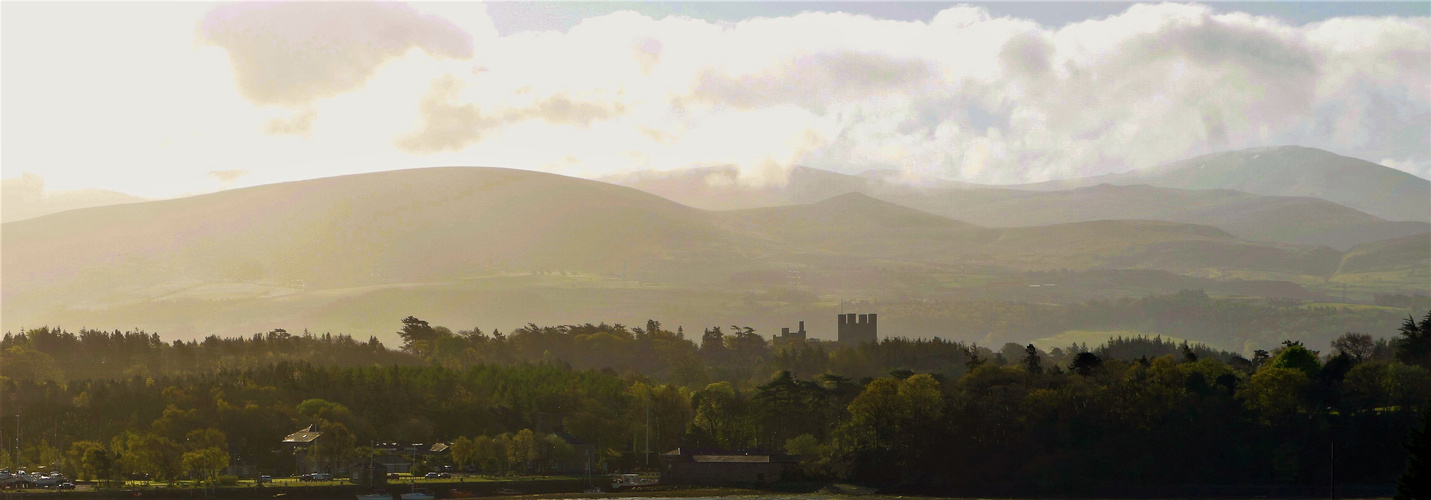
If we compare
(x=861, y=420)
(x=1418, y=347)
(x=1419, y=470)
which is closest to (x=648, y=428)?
(x=861, y=420)

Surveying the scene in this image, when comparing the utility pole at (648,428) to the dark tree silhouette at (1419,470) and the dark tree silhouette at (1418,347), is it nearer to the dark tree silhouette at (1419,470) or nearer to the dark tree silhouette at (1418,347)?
the dark tree silhouette at (1418,347)

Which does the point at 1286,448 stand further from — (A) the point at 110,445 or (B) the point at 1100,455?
(A) the point at 110,445

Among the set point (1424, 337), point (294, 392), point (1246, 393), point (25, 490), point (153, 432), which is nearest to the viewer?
point (25, 490)

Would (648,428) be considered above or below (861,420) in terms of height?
below

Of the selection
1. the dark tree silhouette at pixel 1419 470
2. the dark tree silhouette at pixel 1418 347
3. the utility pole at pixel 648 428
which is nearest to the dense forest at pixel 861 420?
the dark tree silhouette at pixel 1418 347

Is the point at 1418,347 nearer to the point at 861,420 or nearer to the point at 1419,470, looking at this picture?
the point at 861,420

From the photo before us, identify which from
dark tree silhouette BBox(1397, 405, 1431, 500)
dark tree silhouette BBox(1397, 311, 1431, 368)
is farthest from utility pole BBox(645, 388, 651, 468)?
dark tree silhouette BBox(1397, 405, 1431, 500)

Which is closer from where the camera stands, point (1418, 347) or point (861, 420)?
point (861, 420)

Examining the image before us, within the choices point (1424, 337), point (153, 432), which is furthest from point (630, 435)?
point (1424, 337)
